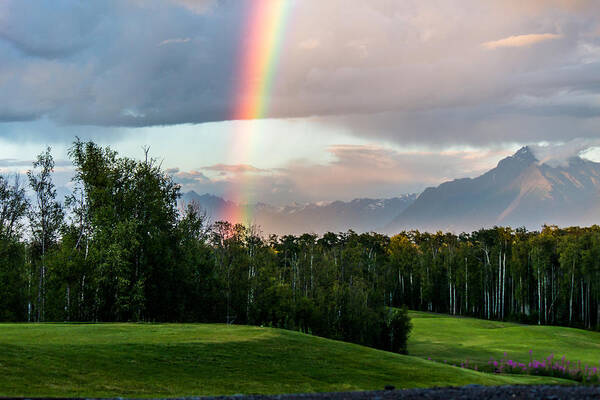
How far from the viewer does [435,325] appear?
3273 inches

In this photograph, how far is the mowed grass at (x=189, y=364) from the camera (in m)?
20.2

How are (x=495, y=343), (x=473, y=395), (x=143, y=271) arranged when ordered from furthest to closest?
1. (x=495, y=343)
2. (x=143, y=271)
3. (x=473, y=395)

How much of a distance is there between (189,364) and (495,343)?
4983 centimetres

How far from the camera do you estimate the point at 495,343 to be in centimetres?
6581

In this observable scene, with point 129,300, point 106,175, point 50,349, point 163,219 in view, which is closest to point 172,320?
point 129,300

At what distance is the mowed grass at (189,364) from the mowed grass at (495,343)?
22218 millimetres

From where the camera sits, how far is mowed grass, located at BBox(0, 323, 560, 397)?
20250 millimetres

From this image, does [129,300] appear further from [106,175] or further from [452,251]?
[452,251]

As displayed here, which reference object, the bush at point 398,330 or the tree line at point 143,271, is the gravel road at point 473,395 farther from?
the bush at point 398,330

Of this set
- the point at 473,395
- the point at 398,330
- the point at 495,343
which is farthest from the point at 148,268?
the point at 473,395

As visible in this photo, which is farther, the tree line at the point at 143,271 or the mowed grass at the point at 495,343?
the mowed grass at the point at 495,343

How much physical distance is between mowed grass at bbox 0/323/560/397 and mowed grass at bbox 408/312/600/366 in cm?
2222

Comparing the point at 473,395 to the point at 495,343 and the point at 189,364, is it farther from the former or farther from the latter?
the point at 495,343

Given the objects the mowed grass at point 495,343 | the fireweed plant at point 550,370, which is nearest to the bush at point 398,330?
the mowed grass at point 495,343
